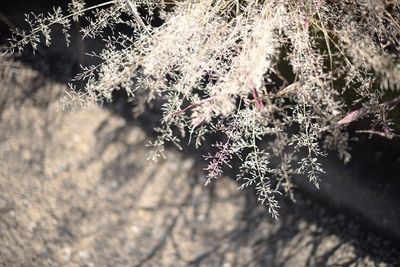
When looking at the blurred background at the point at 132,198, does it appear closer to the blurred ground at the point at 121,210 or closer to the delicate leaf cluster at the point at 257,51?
the blurred ground at the point at 121,210

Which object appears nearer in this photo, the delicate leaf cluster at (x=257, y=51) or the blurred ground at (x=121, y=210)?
the delicate leaf cluster at (x=257, y=51)

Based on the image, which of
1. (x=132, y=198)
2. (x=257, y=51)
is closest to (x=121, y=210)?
(x=132, y=198)

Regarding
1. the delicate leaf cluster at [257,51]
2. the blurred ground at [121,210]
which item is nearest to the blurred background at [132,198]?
the blurred ground at [121,210]

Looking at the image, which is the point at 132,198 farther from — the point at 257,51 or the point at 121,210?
the point at 257,51

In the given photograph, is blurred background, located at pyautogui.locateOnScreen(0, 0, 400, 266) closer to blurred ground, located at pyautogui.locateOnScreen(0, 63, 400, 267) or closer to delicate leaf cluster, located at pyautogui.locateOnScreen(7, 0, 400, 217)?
blurred ground, located at pyautogui.locateOnScreen(0, 63, 400, 267)

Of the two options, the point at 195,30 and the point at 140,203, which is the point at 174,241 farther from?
the point at 195,30

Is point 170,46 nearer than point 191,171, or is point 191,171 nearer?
point 170,46

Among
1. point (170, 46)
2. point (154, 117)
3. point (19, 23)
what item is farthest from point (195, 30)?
point (19, 23)

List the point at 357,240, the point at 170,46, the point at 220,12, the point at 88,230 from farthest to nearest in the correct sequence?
the point at 88,230 → the point at 357,240 → the point at 220,12 → the point at 170,46

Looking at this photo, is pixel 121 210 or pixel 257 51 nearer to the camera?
pixel 257 51
